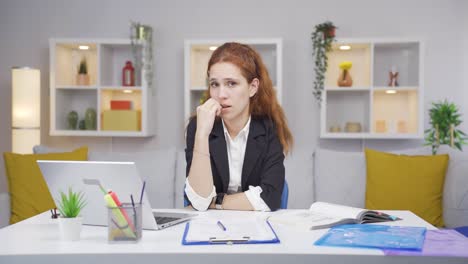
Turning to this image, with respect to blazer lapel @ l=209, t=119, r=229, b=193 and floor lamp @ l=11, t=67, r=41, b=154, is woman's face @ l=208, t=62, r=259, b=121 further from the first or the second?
floor lamp @ l=11, t=67, r=41, b=154

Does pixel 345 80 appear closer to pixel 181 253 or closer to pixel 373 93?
pixel 373 93

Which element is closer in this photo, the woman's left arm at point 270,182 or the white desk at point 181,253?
the white desk at point 181,253

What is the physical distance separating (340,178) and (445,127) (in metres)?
1.55

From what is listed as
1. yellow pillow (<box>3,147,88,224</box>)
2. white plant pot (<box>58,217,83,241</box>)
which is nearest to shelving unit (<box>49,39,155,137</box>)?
yellow pillow (<box>3,147,88,224</box>)

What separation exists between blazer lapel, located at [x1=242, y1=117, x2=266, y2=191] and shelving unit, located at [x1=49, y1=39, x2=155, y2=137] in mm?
2541

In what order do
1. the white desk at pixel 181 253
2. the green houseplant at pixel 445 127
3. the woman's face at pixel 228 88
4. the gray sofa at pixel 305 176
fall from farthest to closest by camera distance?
the green houseplant at pixel 445 127 < the gray sofa at pixel 305 176 < the woman's face at pixel 228 88 < the white desk at pixel 181 253

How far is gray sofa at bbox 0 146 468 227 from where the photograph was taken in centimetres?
351

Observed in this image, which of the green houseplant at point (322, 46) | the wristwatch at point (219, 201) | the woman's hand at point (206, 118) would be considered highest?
the green houseplant at point (322, 46)

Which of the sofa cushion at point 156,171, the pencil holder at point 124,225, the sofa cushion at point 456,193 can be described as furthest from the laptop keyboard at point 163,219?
the sofa cushion at point 456,193

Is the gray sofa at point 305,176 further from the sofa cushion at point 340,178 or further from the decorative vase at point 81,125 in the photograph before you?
the decorative vase at point 81,125

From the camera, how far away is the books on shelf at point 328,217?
5.27ft

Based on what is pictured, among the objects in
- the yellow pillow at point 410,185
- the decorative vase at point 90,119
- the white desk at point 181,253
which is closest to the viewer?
the white desk at point 181,253

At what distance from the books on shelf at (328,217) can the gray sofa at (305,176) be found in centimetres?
168

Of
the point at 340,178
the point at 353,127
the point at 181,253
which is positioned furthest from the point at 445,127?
the point at 181,253
